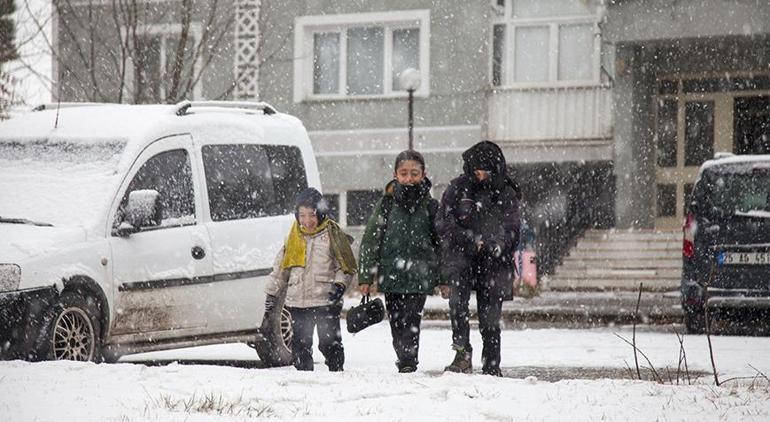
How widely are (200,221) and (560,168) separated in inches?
640

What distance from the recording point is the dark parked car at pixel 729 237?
14.8 m

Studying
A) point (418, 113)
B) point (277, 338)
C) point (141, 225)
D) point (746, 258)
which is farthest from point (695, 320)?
point (418, 113)

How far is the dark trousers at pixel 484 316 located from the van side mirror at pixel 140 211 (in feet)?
7.56

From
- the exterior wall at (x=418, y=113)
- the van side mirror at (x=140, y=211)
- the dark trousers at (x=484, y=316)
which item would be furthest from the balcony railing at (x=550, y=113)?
the van side mirror at (x=140, y=211)

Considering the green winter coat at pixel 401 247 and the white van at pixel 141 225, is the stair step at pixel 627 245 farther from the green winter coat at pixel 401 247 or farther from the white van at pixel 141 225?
the green winter coat at pixel 401 247

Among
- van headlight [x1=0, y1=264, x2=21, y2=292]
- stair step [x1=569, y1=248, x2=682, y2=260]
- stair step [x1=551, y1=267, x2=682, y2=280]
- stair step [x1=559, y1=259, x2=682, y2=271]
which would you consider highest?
van headlight [x1=0, y1=264, x2=21, y2=292]

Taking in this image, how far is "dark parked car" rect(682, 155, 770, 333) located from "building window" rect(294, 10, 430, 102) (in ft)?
41.6

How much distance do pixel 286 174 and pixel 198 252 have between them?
62.2 inches

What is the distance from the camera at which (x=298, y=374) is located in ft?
30.0

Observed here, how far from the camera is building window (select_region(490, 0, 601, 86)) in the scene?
1068 inches

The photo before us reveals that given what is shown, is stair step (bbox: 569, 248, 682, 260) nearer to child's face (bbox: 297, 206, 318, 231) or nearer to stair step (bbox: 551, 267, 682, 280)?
stair step (bbox: 551, 267, 682, 280)

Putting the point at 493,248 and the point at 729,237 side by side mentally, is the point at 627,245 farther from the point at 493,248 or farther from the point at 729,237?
the point at 493,248

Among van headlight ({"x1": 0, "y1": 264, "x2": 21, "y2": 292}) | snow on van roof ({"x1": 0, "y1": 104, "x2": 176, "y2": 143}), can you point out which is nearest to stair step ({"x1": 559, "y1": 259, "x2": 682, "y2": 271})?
snow on van roof ({"x1": 0, "y1": 104, "x2": 176, "y2": 143})

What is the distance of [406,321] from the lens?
10.4 meters
